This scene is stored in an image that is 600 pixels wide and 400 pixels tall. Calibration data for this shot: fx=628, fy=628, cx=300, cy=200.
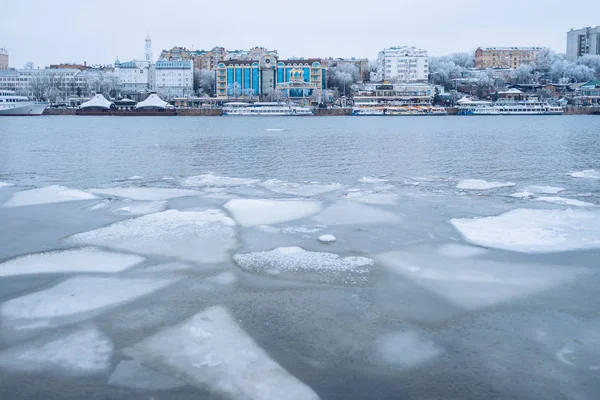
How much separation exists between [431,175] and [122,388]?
1320cm

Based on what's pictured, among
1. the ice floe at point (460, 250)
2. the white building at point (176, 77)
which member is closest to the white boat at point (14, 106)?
the white building at point (176, 77)

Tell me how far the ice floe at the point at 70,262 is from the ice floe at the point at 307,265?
142 cm

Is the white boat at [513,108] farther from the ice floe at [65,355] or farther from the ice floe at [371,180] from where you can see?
the ice floe at [65,355]

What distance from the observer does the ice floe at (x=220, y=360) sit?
4.62m

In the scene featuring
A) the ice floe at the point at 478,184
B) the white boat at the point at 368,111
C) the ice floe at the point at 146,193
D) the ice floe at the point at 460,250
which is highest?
the white boat at the point at 368,111

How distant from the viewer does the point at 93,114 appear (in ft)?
259

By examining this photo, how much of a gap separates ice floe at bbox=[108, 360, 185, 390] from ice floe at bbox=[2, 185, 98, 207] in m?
7.91

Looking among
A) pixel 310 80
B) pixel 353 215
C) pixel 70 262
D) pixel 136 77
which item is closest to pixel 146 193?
pixel 353 215

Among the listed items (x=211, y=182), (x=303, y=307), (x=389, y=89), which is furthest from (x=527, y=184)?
(x=389, y=89)

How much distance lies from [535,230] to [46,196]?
9.20 m

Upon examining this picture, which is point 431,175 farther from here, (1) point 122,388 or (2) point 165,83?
(2) point 165,83

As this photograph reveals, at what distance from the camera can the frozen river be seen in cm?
482

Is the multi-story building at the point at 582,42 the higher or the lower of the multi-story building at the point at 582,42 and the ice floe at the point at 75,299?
the higher

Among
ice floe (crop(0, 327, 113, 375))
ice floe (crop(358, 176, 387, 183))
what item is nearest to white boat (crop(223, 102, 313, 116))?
ice floe (crop(358, 176, 387, 183))
